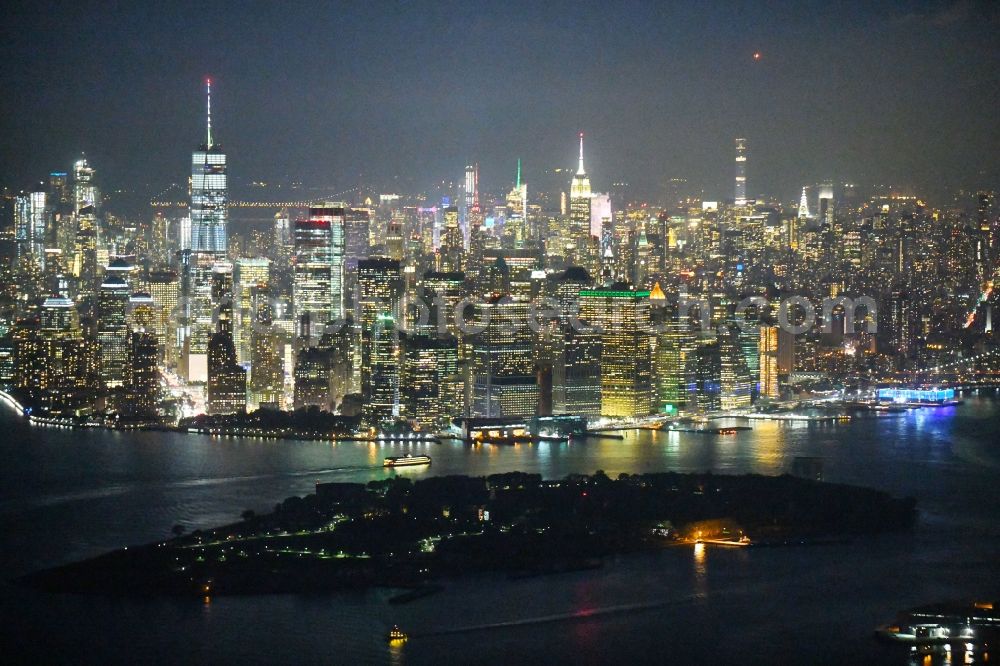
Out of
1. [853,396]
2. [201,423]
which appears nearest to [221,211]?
[201,423]

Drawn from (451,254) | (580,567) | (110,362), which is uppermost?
(451,254)

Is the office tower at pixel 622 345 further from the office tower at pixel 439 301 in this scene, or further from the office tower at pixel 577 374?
the office tower at pixel 439 301

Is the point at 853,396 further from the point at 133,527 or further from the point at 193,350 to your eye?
the point at 133,527

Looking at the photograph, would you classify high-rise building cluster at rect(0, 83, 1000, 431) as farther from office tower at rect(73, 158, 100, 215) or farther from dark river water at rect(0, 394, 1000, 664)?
dark river water at rect(0, 394, 1000, 664)

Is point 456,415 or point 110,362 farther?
point 110,362

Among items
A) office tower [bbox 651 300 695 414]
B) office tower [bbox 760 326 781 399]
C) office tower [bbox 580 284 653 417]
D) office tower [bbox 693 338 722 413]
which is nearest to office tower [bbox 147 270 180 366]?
office tower [bbox 580 284 653 417]

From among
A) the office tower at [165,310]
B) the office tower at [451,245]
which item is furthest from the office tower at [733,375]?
the office tower at [165,310]
